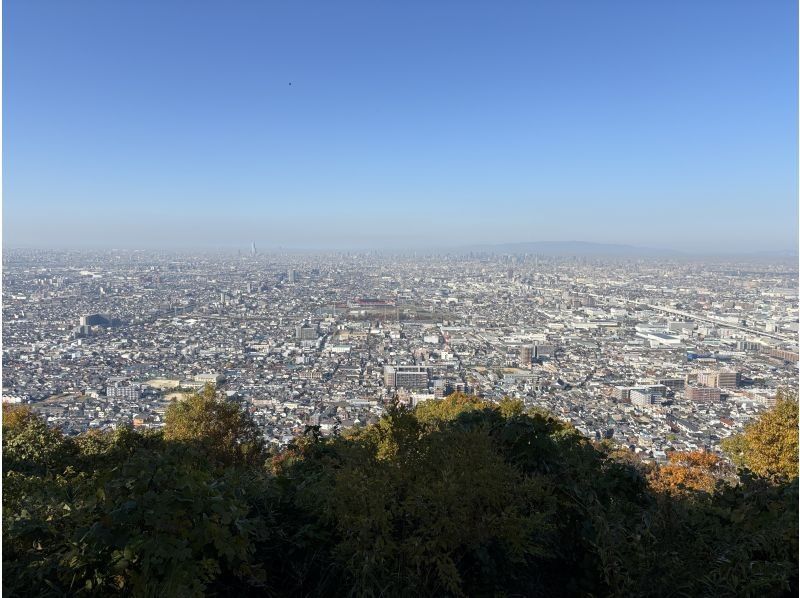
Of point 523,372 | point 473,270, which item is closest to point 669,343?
point 523,372

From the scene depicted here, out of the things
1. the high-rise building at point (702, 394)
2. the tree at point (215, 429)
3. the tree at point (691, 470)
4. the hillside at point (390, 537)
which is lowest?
the high-rise building at point (702, 394)

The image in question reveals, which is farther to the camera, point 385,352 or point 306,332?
point 306,332

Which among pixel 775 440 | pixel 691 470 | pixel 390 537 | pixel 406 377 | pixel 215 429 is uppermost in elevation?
pixel 390 537

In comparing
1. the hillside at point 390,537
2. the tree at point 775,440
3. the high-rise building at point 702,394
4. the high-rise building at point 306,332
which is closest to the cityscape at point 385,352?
the high-rise building at point 702,394

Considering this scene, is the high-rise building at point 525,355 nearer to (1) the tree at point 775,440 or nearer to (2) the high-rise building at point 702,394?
(2) the high-rise building at point 702,394

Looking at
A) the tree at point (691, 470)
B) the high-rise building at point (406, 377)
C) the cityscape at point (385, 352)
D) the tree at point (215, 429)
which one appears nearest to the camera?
the tree at point (215, 429)

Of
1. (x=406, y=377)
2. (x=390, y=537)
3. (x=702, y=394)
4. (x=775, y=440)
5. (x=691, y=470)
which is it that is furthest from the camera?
(x=406, y=377)

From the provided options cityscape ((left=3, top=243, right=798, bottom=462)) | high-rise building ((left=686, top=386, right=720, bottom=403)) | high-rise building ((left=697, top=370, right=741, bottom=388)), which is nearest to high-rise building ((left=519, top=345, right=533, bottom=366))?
cityscape ((left=3, top=243, right=798, bottom=462))

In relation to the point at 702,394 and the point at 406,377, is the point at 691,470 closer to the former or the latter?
the point at 702,394

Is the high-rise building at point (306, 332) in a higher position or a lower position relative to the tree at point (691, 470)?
lower

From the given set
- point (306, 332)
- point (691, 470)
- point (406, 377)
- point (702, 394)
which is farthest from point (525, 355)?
point (691, 470)
